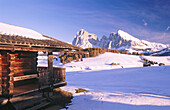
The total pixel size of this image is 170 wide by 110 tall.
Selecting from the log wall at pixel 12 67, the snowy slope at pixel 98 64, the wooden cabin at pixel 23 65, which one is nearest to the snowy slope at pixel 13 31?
the wooden cabin at pixel 23 65

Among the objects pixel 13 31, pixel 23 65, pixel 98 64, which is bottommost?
pixel 98 64

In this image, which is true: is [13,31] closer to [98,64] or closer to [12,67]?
[12,67]

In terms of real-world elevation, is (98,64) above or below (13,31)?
below

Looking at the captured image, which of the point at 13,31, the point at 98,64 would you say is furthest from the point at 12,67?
the point at 98,64

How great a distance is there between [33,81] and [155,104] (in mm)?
9495

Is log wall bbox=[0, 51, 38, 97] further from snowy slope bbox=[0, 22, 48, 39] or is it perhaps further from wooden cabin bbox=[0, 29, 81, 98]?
snowy slope bbox=[0, 22, 48, 39]

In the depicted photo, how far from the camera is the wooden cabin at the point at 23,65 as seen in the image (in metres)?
6.44

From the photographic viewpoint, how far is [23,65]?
938 cm

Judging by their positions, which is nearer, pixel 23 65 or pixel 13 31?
pixel 13 31

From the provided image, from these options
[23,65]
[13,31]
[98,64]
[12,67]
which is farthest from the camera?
[98,64]

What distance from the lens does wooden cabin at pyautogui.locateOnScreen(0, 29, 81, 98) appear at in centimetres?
644

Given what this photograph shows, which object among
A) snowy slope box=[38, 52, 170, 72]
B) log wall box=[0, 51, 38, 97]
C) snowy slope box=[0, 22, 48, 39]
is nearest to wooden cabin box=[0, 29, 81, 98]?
log wall box=[0, 51, 38, 97]

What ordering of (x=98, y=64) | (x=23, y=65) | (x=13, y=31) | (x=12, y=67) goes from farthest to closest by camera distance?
(x=98, y=64) < (x=23, y=65) < (x=13, y=31) < (x=12, y=67)

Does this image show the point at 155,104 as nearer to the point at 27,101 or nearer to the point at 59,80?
the point at 59,80
